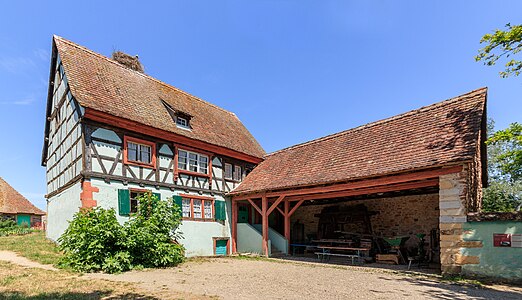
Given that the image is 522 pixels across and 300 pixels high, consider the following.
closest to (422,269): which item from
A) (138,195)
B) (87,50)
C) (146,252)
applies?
(146,252)

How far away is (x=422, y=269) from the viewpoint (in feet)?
34.0

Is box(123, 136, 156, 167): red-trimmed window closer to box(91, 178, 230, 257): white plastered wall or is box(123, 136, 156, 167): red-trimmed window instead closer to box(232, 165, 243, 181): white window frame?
box(91, 178, 230, 257): white plastered wall

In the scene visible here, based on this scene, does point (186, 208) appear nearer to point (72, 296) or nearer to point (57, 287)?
point (57, 287)

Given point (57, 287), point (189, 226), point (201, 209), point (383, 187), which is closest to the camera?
point (57, 287)

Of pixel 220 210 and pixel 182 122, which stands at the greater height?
pixel 182 122

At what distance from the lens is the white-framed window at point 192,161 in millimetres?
14055

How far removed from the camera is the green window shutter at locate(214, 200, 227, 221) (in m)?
14.9

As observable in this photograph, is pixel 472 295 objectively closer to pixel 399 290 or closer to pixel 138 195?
pixel 399 290

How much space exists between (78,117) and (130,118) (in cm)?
176

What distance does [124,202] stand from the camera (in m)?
11.7

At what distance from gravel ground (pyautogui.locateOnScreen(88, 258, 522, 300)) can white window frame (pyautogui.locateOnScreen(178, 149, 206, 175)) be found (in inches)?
193

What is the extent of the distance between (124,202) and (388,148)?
30.5ft

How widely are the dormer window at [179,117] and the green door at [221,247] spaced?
17.3 feet

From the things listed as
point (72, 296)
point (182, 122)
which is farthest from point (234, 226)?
point (72, 296)
